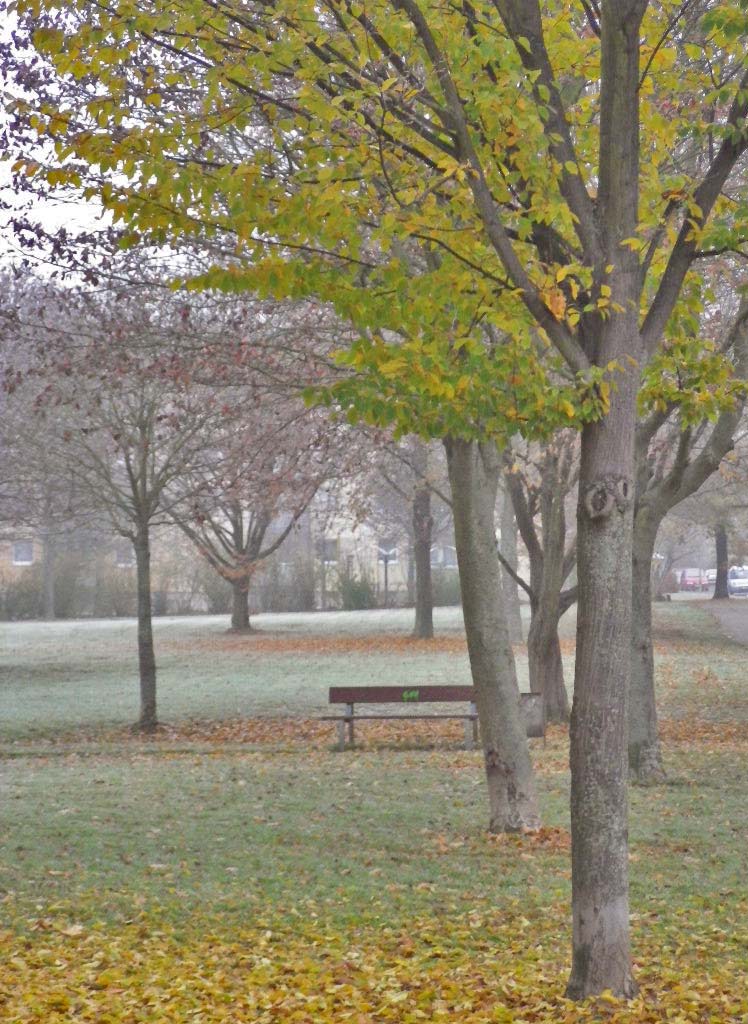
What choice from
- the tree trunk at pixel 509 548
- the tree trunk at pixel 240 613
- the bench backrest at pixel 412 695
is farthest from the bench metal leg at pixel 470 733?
the tree trunk at pixel 240 613

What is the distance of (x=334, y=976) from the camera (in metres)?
6.08

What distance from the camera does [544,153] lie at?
20.1 ft

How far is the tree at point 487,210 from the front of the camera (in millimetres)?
5426

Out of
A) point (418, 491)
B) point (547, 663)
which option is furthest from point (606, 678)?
point (418, 491)

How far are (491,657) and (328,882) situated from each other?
242 centimetres

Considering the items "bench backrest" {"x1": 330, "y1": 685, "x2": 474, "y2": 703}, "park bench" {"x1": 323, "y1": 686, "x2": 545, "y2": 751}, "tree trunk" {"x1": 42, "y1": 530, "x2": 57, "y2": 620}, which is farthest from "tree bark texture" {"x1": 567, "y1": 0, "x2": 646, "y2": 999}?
"tree trunk" {"x1": 42, "y1": 530, "x2": 57, "y2": 620}

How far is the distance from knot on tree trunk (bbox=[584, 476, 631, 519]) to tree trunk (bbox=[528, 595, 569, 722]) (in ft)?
37.8

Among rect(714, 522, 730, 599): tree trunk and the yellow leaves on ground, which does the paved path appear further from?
the yellow leaves on ground

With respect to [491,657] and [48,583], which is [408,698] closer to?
[491,657]

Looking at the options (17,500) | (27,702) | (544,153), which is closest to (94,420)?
(27,702)

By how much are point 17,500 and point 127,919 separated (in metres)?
19.6

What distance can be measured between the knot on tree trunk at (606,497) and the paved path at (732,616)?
94.3 ft

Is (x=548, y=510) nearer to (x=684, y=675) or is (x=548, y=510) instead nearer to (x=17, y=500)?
(x=684, y=675)

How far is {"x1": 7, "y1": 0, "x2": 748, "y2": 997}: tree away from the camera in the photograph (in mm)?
5426
